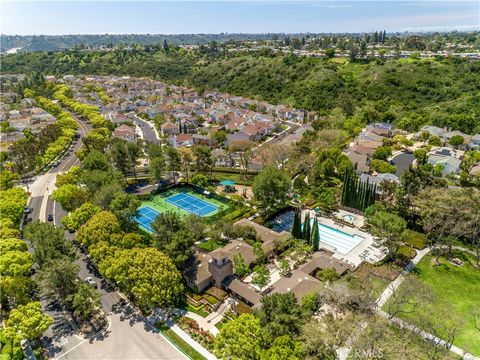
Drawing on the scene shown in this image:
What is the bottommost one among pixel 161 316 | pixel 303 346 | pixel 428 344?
pixel 161 316

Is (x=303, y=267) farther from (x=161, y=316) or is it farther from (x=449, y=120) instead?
(x=449, y=120)

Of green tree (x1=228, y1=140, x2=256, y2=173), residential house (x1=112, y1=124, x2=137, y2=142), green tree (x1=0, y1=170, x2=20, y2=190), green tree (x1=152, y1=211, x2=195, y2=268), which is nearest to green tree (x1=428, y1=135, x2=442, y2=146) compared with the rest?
green tree (x1=228, y1=140, x2=256, y2=173)

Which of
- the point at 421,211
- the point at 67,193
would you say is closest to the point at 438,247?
the point at 421,211

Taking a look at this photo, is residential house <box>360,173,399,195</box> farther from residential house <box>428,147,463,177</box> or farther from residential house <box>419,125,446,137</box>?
residential house <box>419,125,446,137</box>

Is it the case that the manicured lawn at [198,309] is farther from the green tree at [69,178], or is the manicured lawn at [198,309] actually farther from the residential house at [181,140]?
the residential house at [181,140]

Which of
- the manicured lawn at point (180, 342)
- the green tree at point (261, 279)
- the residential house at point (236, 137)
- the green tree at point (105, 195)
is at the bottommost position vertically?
the manicured lawn at point (180, 342)

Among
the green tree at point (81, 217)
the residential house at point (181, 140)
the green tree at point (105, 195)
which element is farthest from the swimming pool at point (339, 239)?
the residential house at point (181, 140)

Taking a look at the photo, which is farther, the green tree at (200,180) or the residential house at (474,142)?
the residential house at (474,142)
